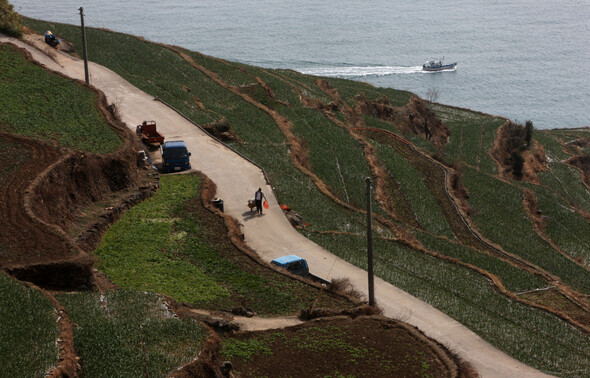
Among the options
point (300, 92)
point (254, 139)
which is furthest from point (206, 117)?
point (300, 92)

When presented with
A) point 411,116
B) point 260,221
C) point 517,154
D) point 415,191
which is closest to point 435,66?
point 411,116

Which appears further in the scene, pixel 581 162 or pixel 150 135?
pixel 581 162

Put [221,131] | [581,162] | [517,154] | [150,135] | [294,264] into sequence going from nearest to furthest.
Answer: [294,264] < [150,135] < [221,131] < [517,154] < [581,162]

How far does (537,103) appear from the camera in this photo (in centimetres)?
14825

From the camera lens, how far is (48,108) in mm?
51938

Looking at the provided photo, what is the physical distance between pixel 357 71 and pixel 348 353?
13948cm

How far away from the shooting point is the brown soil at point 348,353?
24.2m

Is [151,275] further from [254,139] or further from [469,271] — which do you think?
[254,139]

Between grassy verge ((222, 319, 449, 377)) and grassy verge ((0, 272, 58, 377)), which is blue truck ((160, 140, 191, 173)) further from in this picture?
grassy verge ((222, 319, 449, 377))

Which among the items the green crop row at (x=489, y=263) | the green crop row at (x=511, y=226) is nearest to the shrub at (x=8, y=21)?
the green crop row at (x=489, y=263)

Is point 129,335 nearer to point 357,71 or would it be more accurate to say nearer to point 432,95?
point 432,95

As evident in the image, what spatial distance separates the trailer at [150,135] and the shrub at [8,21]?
97.2ft

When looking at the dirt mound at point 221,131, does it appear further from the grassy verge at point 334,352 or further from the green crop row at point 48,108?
the grassy verge at point 334,352

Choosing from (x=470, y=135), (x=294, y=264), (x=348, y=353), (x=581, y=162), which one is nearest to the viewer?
(x=348, y=353)
